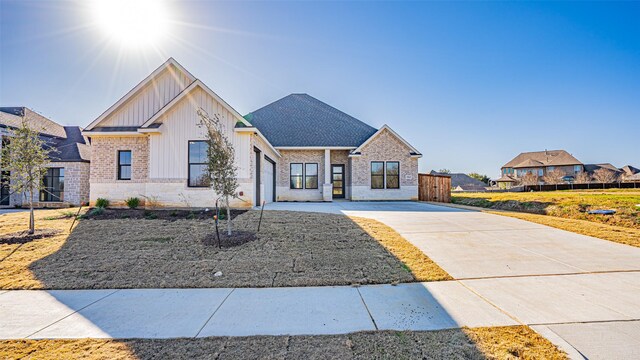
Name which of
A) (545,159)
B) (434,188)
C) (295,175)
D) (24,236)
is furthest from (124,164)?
(545,159)

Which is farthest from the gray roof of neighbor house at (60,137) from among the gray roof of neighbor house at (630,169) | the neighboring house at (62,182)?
the gray roof of neighbor house at (630,169)

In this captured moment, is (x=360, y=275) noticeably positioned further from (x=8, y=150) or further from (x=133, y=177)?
(x=133, y=177)

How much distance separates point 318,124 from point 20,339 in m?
19.9

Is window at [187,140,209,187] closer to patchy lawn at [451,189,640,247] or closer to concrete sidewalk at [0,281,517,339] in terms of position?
concrete sidewalk at [0,281,517,339]

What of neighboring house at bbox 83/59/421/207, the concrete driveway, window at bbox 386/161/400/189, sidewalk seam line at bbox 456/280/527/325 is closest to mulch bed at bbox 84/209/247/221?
neighboring house at bbox 83/59/421/207

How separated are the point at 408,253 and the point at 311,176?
14163mm

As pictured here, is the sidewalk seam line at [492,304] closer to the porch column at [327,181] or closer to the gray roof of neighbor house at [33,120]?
the porch column at [327,181]

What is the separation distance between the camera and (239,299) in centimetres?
390

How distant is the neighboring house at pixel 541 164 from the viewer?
5172 cm

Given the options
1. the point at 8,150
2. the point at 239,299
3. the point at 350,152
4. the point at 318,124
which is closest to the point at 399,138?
the point at 350,152

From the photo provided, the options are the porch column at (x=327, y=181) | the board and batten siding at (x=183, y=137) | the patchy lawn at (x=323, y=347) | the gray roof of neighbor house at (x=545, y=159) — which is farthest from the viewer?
the gray roof of neighbor house at (x=545, y=159)

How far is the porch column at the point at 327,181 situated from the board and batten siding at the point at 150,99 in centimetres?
954

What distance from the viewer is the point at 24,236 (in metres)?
7.34

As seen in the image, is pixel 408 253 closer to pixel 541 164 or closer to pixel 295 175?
pixel 295 175
